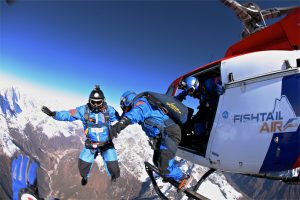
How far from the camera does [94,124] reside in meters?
7.14

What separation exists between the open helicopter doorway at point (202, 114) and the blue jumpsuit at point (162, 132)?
2.98ft

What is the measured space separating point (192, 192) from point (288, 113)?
291 cm

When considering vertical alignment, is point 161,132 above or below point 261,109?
below

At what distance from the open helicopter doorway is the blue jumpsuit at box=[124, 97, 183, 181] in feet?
2.98

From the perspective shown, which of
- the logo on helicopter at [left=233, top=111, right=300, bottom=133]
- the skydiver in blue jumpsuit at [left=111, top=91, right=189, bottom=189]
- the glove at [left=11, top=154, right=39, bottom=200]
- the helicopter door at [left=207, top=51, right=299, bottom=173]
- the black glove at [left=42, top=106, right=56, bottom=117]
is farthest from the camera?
the black glove at [left=42, top=106, right=56, bottom=117]

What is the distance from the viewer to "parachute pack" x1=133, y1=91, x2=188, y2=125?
5898 millimetres

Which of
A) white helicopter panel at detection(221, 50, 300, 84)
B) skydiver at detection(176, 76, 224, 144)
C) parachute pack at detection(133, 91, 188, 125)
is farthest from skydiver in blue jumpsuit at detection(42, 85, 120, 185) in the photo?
white helicopter panel at detection(221, 50, 300, 84)

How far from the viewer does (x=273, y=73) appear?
4879 mm

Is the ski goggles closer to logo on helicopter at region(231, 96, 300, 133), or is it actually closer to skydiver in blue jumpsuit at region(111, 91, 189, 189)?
skydiver in blue jumpsuit at region(111, 91, 189, 189)

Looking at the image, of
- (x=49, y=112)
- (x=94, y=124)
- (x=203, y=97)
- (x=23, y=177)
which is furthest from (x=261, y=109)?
(x=23, y=177)

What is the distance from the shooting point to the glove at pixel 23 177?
6.94 metres

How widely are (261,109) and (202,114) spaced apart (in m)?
2.23

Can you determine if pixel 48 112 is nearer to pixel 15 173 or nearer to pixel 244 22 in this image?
pixel 15 173

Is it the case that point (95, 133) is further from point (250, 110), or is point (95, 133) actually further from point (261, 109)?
point (261, 109)
